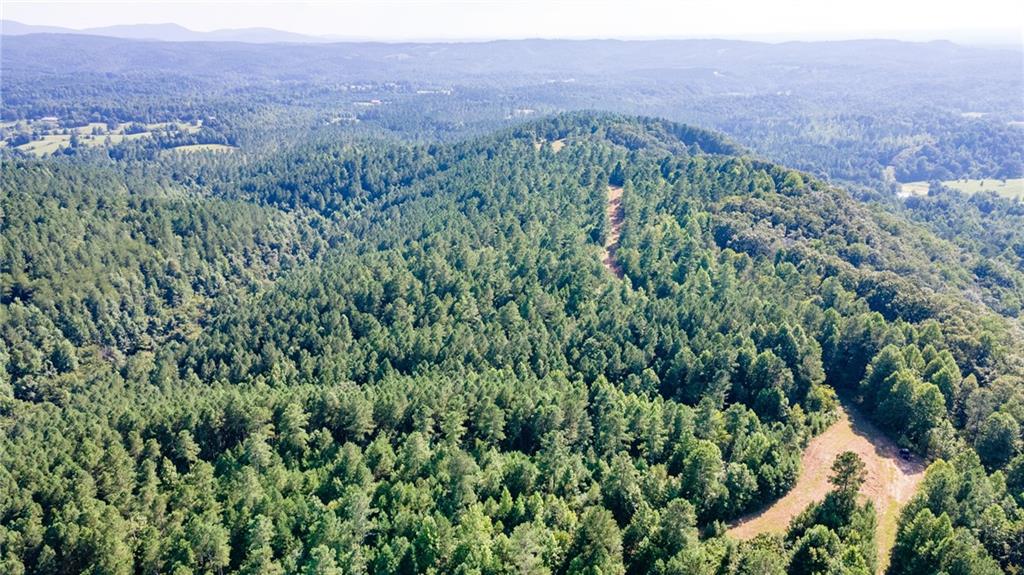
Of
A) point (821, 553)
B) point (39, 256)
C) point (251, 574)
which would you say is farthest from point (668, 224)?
point (39, 256)

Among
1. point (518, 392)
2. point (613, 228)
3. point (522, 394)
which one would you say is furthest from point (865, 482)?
point (613, 228)

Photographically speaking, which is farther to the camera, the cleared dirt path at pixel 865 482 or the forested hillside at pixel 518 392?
the cleared dirt path at pixel 865 482

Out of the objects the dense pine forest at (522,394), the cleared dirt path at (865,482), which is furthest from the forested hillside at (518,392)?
the cleared dirt path at (865,482)

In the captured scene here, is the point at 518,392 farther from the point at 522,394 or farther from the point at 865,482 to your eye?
the point at 865,482

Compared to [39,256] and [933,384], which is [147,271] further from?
[933,384]

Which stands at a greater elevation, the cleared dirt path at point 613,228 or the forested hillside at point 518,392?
the cleared dirt path at point 613,228

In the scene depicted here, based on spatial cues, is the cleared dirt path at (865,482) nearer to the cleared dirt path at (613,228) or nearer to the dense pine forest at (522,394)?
the dense pine forest at (522,394)

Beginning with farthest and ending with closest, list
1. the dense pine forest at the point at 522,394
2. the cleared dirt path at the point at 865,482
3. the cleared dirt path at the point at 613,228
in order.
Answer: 1. the cleared dirt path at the point at 613,228
2. the cleared dirt path at the point at 865,482
3. the dense pine forest at the point at 522,394
